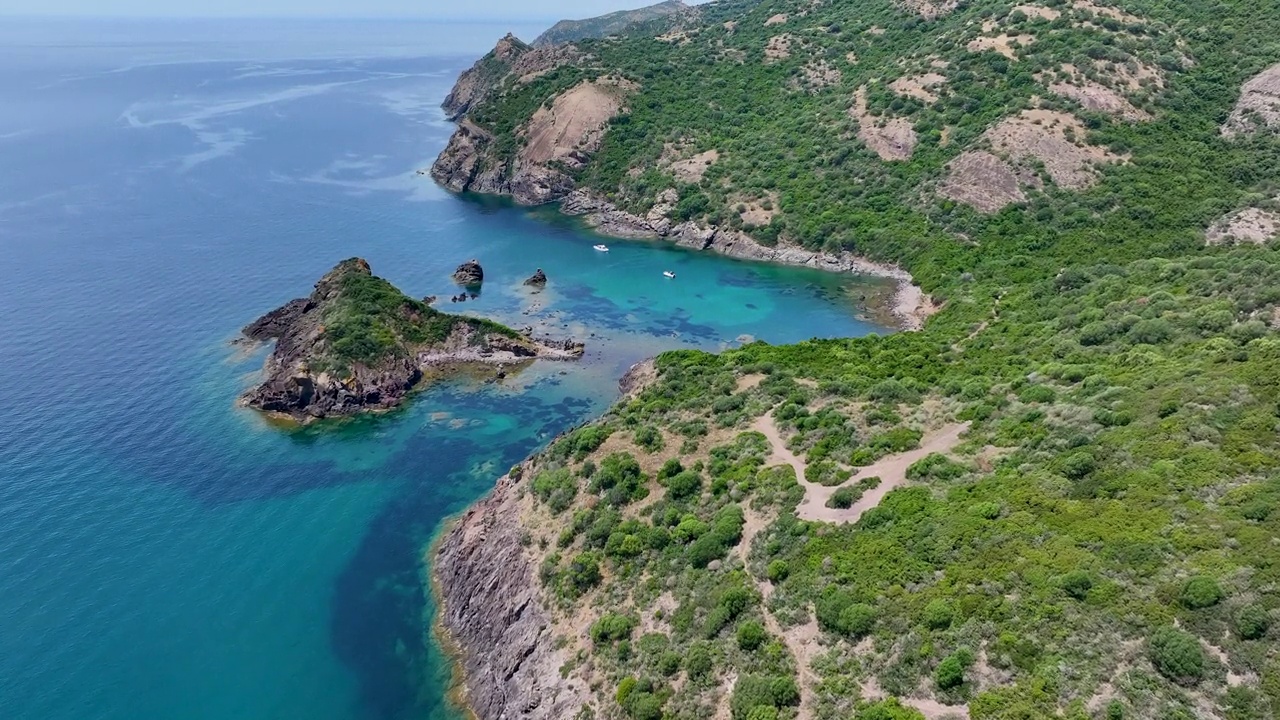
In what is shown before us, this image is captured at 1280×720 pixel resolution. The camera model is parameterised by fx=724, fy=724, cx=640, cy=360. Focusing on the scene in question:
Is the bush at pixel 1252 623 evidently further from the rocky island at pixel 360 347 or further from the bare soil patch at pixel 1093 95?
the bare soil patch at pixel 1093 95

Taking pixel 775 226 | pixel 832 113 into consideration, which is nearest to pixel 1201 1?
pixel 832 113

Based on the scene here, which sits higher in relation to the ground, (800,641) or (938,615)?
(938,615)

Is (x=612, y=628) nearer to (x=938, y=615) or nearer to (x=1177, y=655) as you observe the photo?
(x=938, y=615)


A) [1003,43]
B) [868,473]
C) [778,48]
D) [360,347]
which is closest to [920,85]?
[1003,43]

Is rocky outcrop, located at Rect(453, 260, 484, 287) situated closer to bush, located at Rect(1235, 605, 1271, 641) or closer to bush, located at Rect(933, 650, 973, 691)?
bush, located at Rect(933, 650, 973, 691)

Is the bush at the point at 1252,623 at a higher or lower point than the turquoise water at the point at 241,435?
higher

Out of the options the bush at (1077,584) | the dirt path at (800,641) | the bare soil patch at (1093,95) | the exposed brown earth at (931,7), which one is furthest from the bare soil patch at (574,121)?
the bush at (1077,584)

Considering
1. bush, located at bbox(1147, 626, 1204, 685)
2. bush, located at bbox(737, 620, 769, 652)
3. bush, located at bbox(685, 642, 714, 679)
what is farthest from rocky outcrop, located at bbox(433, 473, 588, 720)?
bush, located at bbox(1147, 626, 1204, 685)
